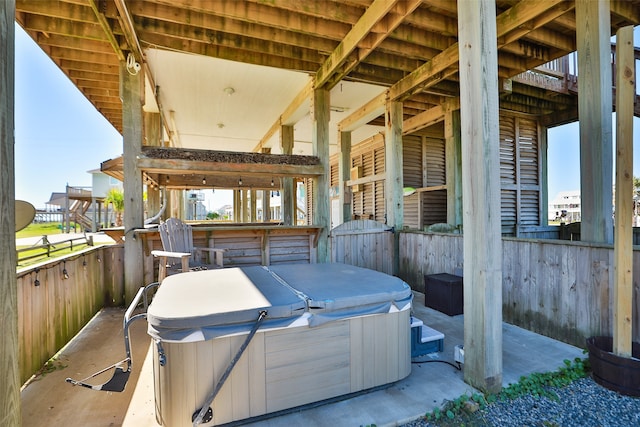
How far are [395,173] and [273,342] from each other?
413 cm

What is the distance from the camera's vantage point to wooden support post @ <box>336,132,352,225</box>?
728 centimetres

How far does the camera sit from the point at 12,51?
1158mm

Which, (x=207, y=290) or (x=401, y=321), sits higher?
(x=207, y=290)

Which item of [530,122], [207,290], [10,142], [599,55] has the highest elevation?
[530,122]

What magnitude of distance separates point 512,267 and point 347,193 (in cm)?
481

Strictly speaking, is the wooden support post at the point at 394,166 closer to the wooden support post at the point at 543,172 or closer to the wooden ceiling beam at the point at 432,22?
the wooden ceiling beam at the point at 432,22

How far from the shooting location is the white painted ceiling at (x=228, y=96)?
15.0 ft

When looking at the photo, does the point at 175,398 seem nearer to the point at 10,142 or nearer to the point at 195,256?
the point at 10,142

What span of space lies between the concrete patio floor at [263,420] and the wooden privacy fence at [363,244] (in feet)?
7.23

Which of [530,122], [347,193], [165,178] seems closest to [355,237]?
[347,193]

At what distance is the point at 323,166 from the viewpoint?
4918mm

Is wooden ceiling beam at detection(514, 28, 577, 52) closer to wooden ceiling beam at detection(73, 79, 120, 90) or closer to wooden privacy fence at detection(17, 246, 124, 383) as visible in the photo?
wooden privacy fence at detection(17, 246, 124, 383)

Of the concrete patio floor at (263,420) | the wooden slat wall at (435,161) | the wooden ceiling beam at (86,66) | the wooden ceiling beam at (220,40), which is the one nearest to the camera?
the concrete patio floor at (263,420)

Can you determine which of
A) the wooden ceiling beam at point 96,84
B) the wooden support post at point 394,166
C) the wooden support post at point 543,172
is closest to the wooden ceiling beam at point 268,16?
the wooden support post at point 394,166
